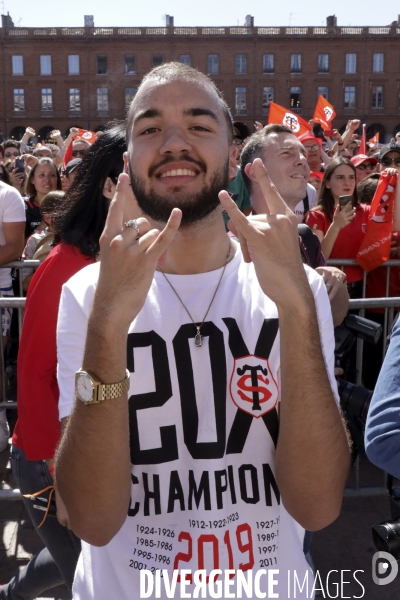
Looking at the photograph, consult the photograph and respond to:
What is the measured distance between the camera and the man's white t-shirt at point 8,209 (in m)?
4.57

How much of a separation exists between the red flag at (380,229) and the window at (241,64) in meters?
51.5

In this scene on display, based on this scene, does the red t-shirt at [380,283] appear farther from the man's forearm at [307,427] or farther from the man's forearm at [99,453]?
the man's forearm at [99,453]

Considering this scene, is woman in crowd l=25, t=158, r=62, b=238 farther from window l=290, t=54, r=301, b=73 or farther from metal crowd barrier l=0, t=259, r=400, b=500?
window l=290, t=54, r=301, b=73

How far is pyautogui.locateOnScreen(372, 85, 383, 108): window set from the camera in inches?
2095

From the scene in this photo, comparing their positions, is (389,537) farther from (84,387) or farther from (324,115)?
(324,115)

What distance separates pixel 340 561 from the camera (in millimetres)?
3197

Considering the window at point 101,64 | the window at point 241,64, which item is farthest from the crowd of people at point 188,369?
the window at point 101,64

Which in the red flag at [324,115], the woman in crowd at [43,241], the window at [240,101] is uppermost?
the window at [240,101]

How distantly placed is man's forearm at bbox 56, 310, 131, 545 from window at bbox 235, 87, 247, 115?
54.9 meters

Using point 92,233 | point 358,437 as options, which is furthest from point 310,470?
point 358,437

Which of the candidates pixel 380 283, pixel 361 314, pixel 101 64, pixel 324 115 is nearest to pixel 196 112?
pixel 361 314

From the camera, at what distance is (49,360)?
211 cm

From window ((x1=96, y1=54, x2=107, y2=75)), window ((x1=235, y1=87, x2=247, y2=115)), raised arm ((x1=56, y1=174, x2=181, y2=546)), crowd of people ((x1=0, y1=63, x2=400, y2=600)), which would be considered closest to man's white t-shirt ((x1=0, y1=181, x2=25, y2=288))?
crowd of people ((x1=0, y1=63, x2=400, y2=600))

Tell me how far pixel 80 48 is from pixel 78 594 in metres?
56.2
